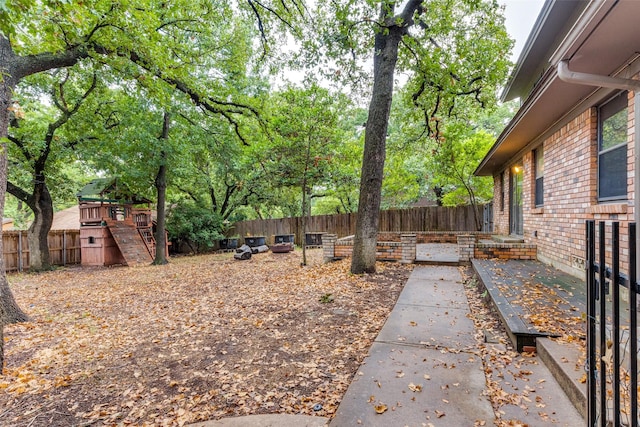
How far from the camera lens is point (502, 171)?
34.7 feet

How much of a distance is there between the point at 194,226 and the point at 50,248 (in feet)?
18.0

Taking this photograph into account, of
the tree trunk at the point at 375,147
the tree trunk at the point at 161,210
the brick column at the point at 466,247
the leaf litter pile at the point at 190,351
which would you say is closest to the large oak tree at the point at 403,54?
the tree trunk at the point at 375,147

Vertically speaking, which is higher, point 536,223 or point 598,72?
point 598,72

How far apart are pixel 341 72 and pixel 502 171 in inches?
259

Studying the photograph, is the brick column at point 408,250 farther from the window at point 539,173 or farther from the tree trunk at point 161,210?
the tree trunk at point 161,210

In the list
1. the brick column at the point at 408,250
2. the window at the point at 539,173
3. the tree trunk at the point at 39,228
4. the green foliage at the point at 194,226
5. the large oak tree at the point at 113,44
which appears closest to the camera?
the large oak tree at the point at 113,44

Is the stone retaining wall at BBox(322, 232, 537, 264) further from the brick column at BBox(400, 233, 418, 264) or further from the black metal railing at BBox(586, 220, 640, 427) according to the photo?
the black metal railing at BBox(586, 220, 640, 427)

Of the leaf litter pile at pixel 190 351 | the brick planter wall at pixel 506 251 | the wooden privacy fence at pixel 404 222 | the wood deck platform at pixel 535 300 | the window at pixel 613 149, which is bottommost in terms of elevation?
the leaf litter pile at pixel 190 351

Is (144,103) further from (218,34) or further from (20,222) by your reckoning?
(20,222)

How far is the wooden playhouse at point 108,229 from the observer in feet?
39.7

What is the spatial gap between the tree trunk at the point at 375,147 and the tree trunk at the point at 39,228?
11.1 meters

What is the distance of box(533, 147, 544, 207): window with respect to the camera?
6609 millimetres

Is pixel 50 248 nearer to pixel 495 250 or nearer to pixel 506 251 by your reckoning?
pixel 495 250

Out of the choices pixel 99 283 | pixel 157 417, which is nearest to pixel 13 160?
pixel 99 283
